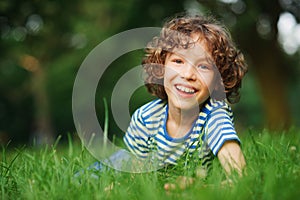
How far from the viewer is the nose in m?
2.03

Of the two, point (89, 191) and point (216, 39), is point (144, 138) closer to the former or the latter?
point (216, 39)

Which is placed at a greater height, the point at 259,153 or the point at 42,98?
the point at 259,153

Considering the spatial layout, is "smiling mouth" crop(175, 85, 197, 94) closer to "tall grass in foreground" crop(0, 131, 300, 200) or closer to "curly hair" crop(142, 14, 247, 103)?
"curly hair" crop(142, 14, 247, 103)

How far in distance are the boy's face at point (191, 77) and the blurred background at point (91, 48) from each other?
53 cm

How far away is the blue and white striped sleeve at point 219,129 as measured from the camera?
1839mm

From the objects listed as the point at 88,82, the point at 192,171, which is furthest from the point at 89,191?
the point at 88,82

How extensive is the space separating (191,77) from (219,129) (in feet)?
0.96

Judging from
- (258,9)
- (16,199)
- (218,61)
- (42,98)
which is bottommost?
(42,98)

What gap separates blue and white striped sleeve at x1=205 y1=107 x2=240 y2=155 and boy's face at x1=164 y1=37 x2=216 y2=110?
0.12 m

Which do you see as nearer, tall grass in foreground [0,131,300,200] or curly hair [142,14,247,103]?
tall grass in foreground [0,131,300,200]

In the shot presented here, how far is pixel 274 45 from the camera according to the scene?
8461 mm

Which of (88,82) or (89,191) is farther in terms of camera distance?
(88,82)

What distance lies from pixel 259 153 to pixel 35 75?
1746 centimetres

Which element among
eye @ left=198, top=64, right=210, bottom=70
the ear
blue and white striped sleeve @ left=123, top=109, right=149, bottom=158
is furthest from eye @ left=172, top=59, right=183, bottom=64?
blue and white striped sleeve @ left=123, top=109, right=149, bottom=158
